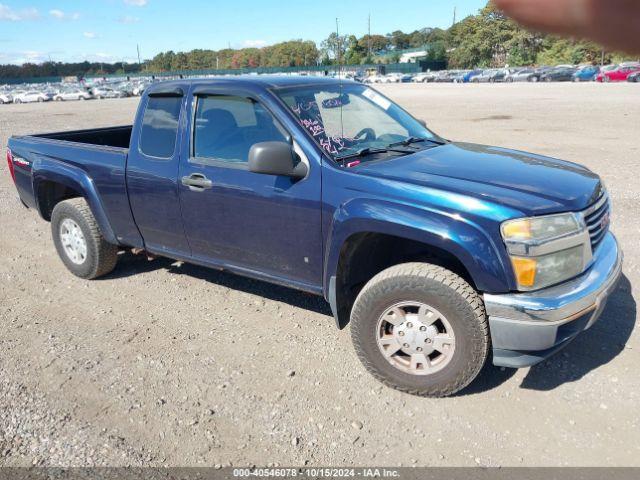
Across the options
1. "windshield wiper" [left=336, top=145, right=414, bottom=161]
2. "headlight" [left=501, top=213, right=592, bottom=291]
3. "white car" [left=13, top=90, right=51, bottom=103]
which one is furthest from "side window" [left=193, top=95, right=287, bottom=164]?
"white car" [left=13, top=90, right=51, bottom=103]

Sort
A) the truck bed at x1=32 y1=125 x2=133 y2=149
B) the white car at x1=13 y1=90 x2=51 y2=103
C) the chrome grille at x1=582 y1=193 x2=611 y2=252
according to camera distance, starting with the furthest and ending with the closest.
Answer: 1. the white car at x1=13 y1=90 x2=51 y2=103
2. the truck bed at x1=32 y1=125 x2=133 y2=149
3. the chrome grille at x1=582 y1=193 x2=611 y2=252

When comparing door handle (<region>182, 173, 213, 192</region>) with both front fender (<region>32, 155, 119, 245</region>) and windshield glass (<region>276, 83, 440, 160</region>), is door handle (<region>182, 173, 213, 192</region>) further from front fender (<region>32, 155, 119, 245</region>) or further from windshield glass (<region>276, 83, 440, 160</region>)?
front fender (<region>32, 155, 119, 245</region>)

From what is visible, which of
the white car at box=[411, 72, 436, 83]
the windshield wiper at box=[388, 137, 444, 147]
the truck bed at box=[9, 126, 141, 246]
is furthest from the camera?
the white car at box=[411, 72, 436, 83]

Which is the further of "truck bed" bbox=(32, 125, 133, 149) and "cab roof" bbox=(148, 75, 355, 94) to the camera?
"truck bed" bbox=(32, 125, 133, 149)

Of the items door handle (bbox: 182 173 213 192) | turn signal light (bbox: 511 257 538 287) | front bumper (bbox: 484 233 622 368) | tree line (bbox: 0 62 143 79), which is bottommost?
front bumper (bbox: 484 233 622 368)

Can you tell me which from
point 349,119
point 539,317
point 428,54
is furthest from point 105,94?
point 428,54

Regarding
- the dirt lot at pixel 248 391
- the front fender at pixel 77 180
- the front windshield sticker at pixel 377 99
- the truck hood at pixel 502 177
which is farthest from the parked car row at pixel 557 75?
the front fender at pixel 77 180

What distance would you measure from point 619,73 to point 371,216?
48.3 metres

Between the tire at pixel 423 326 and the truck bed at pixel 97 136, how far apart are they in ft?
12.2

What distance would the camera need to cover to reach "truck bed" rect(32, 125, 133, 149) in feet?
19.6

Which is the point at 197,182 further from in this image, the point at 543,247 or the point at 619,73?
the point at 619,73

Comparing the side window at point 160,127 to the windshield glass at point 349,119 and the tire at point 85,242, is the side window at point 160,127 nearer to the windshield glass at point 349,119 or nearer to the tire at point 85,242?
the windshield glass at point 349,119

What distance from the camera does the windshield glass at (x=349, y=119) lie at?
3.77 metres

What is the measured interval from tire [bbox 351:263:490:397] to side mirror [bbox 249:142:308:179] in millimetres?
923
